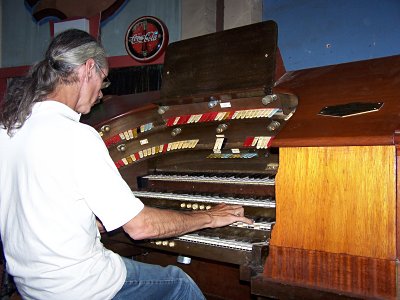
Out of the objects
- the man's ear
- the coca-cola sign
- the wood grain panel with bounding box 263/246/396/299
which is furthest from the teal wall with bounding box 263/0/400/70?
the man's ear

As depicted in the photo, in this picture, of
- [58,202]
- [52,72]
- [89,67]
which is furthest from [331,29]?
[58,202]

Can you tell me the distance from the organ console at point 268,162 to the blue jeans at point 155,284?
23 centimetres

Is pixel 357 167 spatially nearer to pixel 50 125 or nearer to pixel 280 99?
pixel 280 99

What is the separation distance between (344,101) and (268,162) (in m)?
0.66

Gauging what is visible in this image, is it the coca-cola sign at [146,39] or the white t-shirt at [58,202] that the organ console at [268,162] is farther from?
the coca-cola sign at [146,39]

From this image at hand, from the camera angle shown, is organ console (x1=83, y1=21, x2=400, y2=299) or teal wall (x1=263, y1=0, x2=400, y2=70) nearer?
organ console (x1=83, y1=21, x2=400, y2=299)

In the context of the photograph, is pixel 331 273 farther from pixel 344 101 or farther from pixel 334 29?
pixel 334 29

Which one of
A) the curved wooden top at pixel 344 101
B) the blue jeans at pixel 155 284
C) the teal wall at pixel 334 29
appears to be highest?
the teal wall at pixel 334 29

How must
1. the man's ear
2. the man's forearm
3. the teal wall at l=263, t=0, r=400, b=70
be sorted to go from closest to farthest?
the man's forearm
the man's ear
the teal wall at l=263, t=0, r=400, b=70

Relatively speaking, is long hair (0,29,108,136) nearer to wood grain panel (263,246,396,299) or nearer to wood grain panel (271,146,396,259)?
wood grain panel (271,146,396,259)

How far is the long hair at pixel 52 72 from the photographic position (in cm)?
145

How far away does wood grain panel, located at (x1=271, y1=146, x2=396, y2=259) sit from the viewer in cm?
131

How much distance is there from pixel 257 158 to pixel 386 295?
44.3 inches

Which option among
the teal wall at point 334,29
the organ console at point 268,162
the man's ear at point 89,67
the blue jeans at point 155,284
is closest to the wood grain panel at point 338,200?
the organ console at point 268,162
